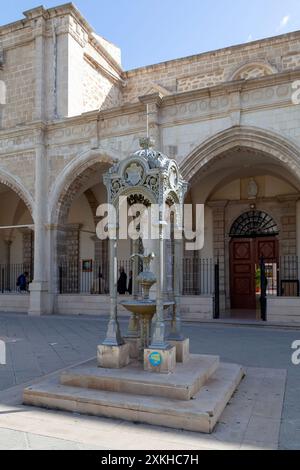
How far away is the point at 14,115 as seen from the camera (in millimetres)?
14352

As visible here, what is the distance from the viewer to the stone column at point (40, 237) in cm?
1291

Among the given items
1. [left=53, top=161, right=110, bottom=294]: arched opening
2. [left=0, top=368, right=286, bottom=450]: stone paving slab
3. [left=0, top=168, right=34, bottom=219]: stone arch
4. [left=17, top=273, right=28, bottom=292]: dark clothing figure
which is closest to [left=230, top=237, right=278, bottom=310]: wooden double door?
[left=53, top=161, right=110, bottom=294]: arched opening

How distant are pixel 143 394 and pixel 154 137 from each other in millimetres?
8477

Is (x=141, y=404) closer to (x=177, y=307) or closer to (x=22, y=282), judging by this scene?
(x=177, y=307)

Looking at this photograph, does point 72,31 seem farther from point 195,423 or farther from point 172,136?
point 195,423

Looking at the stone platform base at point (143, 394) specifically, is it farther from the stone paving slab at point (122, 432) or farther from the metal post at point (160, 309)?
the metal post at point (160, 309)

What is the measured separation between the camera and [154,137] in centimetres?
1141

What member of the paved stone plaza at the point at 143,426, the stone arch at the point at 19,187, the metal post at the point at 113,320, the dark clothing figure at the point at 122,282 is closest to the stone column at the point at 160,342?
the metal post at the point at 113,320

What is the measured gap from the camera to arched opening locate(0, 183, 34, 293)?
17.8 m

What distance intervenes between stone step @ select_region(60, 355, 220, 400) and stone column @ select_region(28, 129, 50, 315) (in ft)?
28.0

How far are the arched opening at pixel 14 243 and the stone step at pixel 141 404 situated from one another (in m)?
14.0

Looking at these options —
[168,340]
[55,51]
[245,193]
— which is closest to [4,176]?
[55,51]

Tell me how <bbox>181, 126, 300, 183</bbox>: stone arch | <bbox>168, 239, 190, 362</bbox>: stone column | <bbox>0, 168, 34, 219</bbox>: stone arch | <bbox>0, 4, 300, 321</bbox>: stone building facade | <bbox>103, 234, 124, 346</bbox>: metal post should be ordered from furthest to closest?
<bbox>0, 168, 34, 219</bbox>: stone arch
<bbox>0, 4, 300, 321</bbox>: stone building facade
<bbox>181, 126, 300, 183</bbox>: stone arch
<bbox>168, 239, 190, 362</bbox>: stone column
<bbox>103, 234, 124, 346</bbox>: metal post

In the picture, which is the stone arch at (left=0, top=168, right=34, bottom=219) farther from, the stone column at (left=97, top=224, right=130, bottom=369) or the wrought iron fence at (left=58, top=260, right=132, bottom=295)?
the stone column at (left=97, top=224, right=130, bottom=369)
